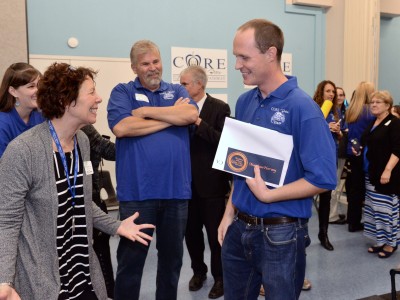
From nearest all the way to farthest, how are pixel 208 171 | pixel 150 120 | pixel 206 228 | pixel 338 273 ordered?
pixel 150 120 → pixel 208 171 → pixel 206 228 → pixel 338 273

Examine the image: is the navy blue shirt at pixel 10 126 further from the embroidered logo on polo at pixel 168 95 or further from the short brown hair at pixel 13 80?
the embroidered logo on polo at pixel 168 95

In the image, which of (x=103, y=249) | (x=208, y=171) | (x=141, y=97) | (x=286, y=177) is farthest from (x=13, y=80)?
(x=286, y=177)

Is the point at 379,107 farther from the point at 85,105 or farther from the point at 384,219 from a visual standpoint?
the point at 85,105

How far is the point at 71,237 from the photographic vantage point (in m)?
1.69

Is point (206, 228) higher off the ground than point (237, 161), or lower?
lower

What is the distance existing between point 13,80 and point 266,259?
5.86 feet

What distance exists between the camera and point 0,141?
2346 mm

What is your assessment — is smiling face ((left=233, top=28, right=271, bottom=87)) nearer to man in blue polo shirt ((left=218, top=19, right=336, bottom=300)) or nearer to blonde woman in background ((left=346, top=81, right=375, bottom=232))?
man in blue polo shirt ((left=218, top=19, right=336, bottom=300))

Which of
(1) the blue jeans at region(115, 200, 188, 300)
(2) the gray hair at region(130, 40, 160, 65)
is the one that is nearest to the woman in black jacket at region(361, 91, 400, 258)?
(1) the blue jeans at region(115, 200, 188, 300)

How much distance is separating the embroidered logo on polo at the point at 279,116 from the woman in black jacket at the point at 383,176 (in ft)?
9.73

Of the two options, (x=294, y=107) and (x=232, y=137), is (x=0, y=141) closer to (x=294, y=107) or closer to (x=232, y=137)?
(x=232, y=137)

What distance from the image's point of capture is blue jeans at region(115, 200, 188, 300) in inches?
93.4

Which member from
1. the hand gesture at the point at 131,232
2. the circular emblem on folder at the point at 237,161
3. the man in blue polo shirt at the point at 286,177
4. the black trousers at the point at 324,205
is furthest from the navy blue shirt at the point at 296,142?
the black trousers at the point at 324,205

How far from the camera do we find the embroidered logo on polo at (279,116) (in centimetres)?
167
